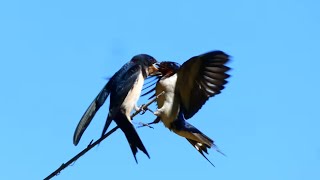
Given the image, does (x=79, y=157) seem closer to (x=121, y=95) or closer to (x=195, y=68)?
(x=121, y=95)

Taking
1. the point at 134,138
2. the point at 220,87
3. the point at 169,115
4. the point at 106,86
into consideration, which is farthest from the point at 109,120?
the point at 220,87

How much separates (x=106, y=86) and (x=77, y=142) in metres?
0.72

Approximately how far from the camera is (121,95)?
4172 millimetres

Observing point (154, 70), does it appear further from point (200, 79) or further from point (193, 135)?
point (193, 135)

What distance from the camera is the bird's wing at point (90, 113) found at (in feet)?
12.0

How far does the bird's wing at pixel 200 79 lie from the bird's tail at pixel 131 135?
3.16 ft

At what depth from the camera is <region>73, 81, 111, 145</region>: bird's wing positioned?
3658 millimetres

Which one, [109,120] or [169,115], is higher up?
[169,115]

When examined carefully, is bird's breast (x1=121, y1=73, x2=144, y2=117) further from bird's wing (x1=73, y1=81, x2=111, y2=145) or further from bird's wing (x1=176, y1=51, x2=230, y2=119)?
bird's wing (x1=176, y1=51, x2=230, y2=119)

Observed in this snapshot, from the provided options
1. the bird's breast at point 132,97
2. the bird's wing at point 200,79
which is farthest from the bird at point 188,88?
the bird's breast at point 132,97

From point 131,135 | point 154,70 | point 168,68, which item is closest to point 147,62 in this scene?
point 154,70

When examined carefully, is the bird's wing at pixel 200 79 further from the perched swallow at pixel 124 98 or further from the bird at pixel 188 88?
the perched swallow at pixel 124 98

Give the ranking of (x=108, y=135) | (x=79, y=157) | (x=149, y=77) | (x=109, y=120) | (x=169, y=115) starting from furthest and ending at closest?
1. (x=149, y=77)
2. (x=169, y=115)
3. (x=109, y=120)
4. (x=108, y=135)
5. (x=79, y=157)

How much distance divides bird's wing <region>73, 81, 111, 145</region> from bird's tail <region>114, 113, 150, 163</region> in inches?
5.6
